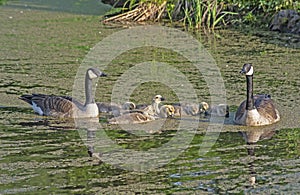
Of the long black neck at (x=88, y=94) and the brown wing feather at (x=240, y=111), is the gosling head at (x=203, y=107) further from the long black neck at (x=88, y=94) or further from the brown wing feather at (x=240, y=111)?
the long black neck at (x=88, y=94)

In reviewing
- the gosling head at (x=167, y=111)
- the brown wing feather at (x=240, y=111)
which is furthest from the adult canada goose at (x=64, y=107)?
the brown wing feather at (x=240, y=111)

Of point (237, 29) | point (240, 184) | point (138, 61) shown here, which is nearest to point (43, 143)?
point (240, 184)

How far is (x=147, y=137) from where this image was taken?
723cm

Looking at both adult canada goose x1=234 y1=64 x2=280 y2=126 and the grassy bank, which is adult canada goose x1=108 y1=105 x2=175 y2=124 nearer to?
adult canada goose x1=234 y1=64 x2=280 y2=126

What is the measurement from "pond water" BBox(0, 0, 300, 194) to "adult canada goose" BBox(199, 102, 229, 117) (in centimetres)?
9

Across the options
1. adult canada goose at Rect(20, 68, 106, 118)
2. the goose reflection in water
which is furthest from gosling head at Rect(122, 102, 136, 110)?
the goose reflection in water

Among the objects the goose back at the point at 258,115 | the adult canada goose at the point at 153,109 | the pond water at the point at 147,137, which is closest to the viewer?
the pond water at the point at 147,137

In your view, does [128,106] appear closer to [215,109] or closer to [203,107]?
[203,107]

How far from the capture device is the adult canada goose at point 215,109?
7.94 metres

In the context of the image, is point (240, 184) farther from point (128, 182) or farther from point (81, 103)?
point (81, 103)

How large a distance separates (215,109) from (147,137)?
106 centimetres

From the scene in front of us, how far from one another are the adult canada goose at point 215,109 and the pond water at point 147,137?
0.09 m

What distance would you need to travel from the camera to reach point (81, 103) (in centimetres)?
823

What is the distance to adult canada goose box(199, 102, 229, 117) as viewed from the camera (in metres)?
7.94
